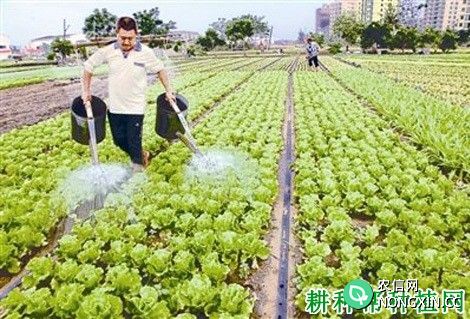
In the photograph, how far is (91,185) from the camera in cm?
506

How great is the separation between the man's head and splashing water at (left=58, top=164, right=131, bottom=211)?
4.45ft

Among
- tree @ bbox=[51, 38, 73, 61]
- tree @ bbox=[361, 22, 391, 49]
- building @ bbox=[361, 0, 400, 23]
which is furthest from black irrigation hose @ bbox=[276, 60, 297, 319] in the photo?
building @ bbox=[361, 0, 400, 23]

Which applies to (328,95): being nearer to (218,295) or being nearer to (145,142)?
(145,142)

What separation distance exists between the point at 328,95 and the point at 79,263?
9.95 m

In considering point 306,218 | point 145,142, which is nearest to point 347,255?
point 306,218

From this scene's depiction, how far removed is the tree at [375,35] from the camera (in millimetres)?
→ 54487

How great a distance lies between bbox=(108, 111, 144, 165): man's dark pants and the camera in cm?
514

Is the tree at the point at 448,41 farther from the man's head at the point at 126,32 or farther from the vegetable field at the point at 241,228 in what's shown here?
the man's head at the point at 126,32

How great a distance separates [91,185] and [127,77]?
133 centimetres

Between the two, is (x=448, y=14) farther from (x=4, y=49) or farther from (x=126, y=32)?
(x=126, y=32)

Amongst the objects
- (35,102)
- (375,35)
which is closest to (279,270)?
(35,102)

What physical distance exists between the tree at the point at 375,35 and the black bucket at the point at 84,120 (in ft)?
181

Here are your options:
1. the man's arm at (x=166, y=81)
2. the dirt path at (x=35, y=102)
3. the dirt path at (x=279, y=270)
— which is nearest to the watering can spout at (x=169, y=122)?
the man's arm at (x=166, y=81)

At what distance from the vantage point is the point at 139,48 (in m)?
4.86
